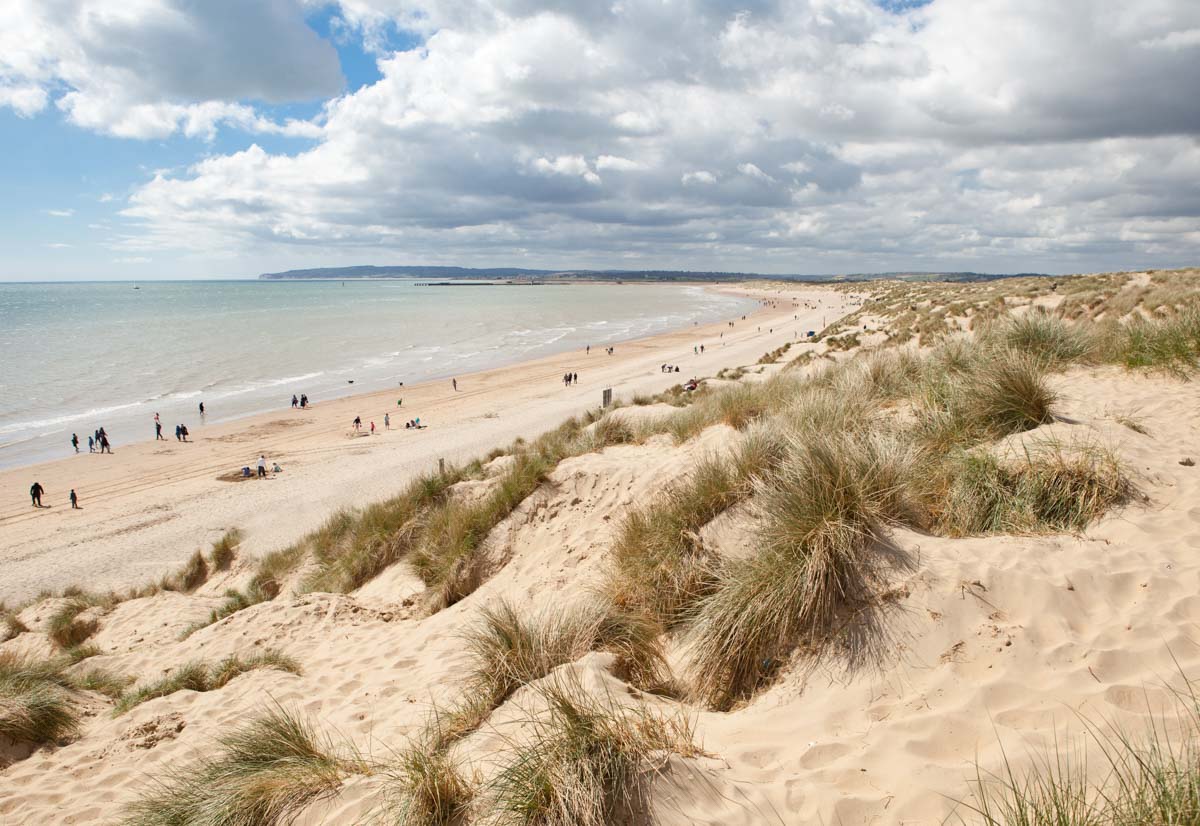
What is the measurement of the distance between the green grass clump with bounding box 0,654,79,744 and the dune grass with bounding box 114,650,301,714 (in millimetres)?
416

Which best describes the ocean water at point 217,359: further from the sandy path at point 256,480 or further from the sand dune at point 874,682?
the sand dune at point 874,682

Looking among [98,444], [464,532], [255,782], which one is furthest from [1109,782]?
[98,444]

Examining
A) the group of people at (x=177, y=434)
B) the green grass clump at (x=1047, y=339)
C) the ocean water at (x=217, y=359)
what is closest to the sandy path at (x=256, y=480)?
the group of people at (x=177, y=434)

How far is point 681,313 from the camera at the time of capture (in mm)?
92438

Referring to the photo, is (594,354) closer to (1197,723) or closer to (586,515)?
(586,515)

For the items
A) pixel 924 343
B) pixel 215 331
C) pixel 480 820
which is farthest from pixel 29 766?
pixel 215 331

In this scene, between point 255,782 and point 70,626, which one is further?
point 70,626

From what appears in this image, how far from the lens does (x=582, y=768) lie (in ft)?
9.11

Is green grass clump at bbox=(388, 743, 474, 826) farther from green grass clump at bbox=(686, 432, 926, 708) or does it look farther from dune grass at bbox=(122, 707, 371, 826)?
green grass clump at bbox=(686, 432, 926, 708)

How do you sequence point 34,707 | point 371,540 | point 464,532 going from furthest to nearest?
point 371,540 → point 464,532 → point 34,707

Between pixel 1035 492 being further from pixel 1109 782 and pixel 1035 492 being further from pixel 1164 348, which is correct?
pixel 1164 348

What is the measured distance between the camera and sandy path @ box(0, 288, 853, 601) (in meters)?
15.1

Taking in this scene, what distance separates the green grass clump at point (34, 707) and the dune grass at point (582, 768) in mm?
5011

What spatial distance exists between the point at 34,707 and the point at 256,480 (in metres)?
16.9
